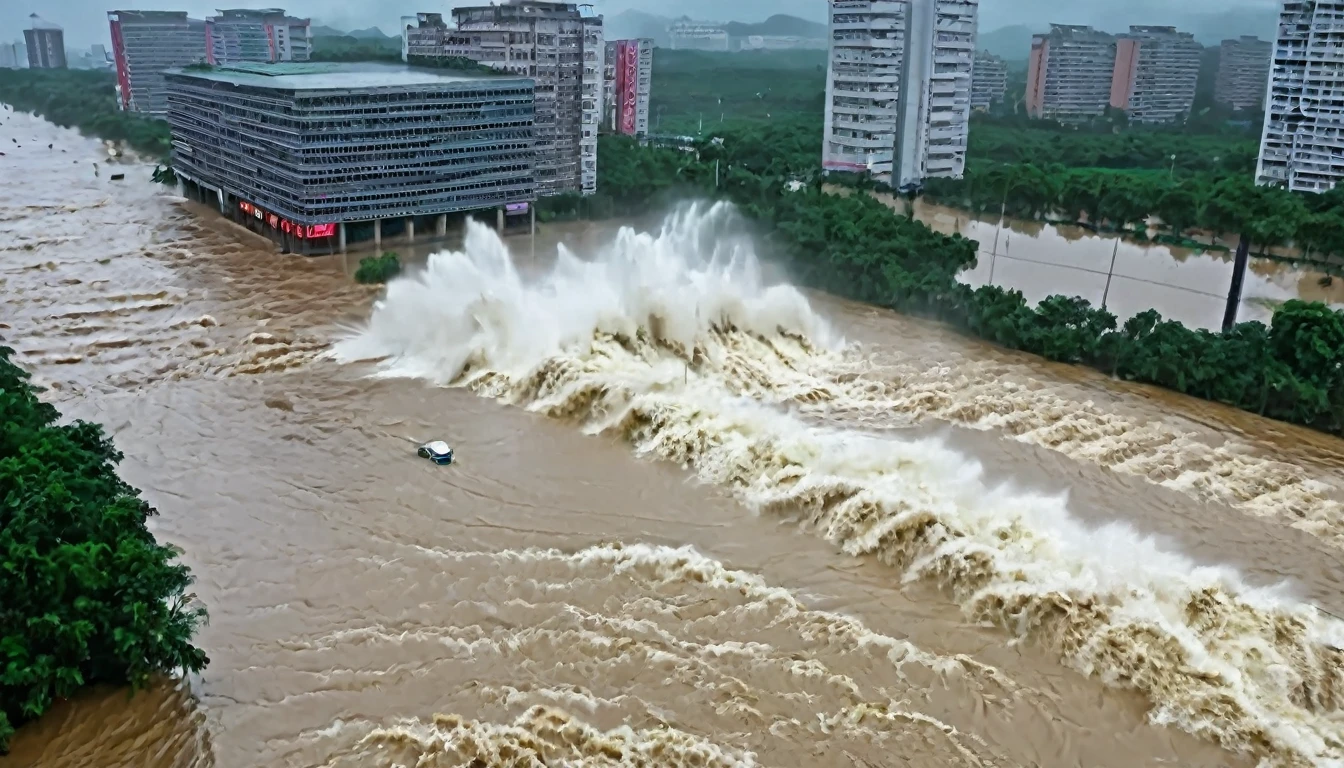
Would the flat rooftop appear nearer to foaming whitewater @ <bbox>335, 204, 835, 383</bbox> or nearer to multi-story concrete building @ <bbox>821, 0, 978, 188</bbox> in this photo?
foaming whitewater @ <bbox>335, 204, 835, 383</bbox>

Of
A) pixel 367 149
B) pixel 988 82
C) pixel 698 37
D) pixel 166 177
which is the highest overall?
pixel 698 37

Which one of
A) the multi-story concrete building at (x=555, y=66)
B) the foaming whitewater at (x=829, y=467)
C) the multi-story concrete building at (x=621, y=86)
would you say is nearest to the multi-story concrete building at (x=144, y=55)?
the multi-story concrete building at (x=621, y=86)

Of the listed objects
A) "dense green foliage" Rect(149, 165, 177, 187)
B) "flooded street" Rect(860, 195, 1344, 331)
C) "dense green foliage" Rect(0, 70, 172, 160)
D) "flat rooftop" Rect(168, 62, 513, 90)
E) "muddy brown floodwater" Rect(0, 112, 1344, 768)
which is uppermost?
"flat rooftop" Rect(168, 62, 513, 90)

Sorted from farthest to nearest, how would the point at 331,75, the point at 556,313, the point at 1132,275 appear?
1. the point at 331,75
2. the point at 1132,275
3. the point at 556,313

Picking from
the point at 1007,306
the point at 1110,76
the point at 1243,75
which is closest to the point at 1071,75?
the point at 1110,76

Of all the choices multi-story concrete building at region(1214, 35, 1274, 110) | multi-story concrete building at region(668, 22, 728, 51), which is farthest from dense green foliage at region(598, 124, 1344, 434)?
multi-story concrete building at region(668, 22, 728, 51)

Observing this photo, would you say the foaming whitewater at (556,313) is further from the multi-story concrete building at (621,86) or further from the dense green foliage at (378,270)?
the multi-story concrete building at (621,86)

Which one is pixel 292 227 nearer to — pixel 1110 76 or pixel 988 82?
pixel 1110 76
